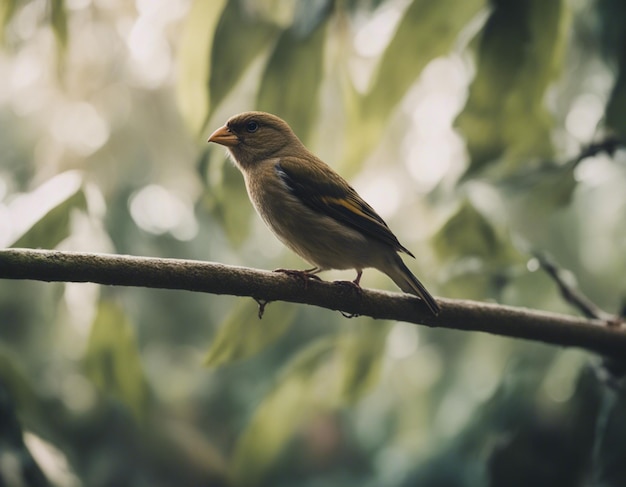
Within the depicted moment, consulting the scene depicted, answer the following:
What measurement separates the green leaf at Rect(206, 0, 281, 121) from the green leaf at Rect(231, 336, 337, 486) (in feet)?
2.20

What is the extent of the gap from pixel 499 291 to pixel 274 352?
29.9 inches

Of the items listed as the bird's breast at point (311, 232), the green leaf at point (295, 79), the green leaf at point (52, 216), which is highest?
the green leaf at point (295, 79)

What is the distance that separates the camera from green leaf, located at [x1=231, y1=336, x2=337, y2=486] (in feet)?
5.16

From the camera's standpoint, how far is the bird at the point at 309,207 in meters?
1.39

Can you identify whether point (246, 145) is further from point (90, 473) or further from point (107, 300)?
point (90, 473)

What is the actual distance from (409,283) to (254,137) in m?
0.48

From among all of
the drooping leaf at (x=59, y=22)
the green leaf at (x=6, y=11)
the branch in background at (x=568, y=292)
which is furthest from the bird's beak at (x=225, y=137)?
the branch in background at (x=568, y=292)

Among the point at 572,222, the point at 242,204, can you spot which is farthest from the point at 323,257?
the point at 572,222

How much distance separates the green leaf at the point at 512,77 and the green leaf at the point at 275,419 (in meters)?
0.62

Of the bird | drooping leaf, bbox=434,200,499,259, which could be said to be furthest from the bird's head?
drooping leaf, bbox=434,200,499,259

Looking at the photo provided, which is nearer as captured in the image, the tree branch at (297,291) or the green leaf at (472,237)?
the tree branch at (297,291)

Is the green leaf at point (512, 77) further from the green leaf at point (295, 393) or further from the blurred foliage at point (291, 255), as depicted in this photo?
the green leaf at point (295, 393)

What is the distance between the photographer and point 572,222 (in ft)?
6.95

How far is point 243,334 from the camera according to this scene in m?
1.38
